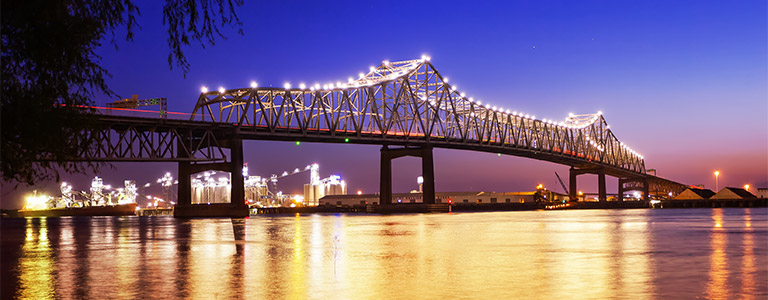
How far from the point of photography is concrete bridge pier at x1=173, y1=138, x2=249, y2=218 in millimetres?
96500

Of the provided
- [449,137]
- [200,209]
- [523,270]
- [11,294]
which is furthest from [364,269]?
[449,137]

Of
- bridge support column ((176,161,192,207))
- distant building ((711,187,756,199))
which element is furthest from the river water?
distant building ((711,187,756,199))

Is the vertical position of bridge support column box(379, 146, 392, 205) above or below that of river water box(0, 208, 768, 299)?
above

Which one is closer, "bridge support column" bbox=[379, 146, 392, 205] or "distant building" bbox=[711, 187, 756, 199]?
"bridge support column" bbox=[379, 146, 392, 205]

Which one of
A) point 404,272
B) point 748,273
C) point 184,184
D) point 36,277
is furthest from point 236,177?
point 748,273

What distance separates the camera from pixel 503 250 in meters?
23.7

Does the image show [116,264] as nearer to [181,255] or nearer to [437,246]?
[181,255]

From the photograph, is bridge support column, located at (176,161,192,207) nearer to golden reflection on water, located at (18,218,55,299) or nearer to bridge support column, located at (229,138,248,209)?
bridge support column, located at (229,138,248,209)

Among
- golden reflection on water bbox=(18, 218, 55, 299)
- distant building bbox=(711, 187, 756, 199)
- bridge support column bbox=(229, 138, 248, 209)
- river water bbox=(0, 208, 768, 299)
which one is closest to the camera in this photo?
river water bbox=(0, 208, 768, 299)

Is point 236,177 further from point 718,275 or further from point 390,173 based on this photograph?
point 718,275

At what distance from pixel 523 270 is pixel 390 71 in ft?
424

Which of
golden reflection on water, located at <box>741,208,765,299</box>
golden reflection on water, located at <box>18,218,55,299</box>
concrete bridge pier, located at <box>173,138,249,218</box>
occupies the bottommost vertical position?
golden reflection on water, located at <box>741,208,765,299</box>

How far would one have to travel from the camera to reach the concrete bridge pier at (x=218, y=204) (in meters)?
96.5

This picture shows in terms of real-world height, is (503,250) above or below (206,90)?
below
